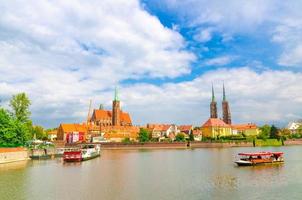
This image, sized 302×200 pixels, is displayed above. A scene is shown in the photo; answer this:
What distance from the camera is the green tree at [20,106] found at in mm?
72000

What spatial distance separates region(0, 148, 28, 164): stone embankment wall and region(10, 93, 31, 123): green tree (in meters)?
7.75

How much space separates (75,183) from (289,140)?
428 ft

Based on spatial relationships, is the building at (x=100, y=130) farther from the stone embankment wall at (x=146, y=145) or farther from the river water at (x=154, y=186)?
the river water at (x=154, y=186)

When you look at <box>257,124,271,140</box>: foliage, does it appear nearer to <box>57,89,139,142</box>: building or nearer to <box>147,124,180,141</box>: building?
<box>147,124,180,141</box>: building

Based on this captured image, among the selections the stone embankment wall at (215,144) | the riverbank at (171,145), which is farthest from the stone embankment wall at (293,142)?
the stone embankment wall at (215,144)

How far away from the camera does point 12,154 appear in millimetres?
60344

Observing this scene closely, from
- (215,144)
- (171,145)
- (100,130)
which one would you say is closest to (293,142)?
(215,144)

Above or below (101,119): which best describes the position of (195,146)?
below

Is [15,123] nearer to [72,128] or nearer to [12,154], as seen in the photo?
[12,154]

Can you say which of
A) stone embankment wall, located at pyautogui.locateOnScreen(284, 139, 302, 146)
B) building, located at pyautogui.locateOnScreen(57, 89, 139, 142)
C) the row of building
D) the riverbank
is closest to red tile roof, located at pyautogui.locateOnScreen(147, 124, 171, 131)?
the row of building

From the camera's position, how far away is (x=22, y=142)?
67938mm

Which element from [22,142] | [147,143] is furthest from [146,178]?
[147,143]

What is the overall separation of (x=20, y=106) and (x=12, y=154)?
14589mm

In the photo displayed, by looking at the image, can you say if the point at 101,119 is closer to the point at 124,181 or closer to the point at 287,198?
the point at 124,181
